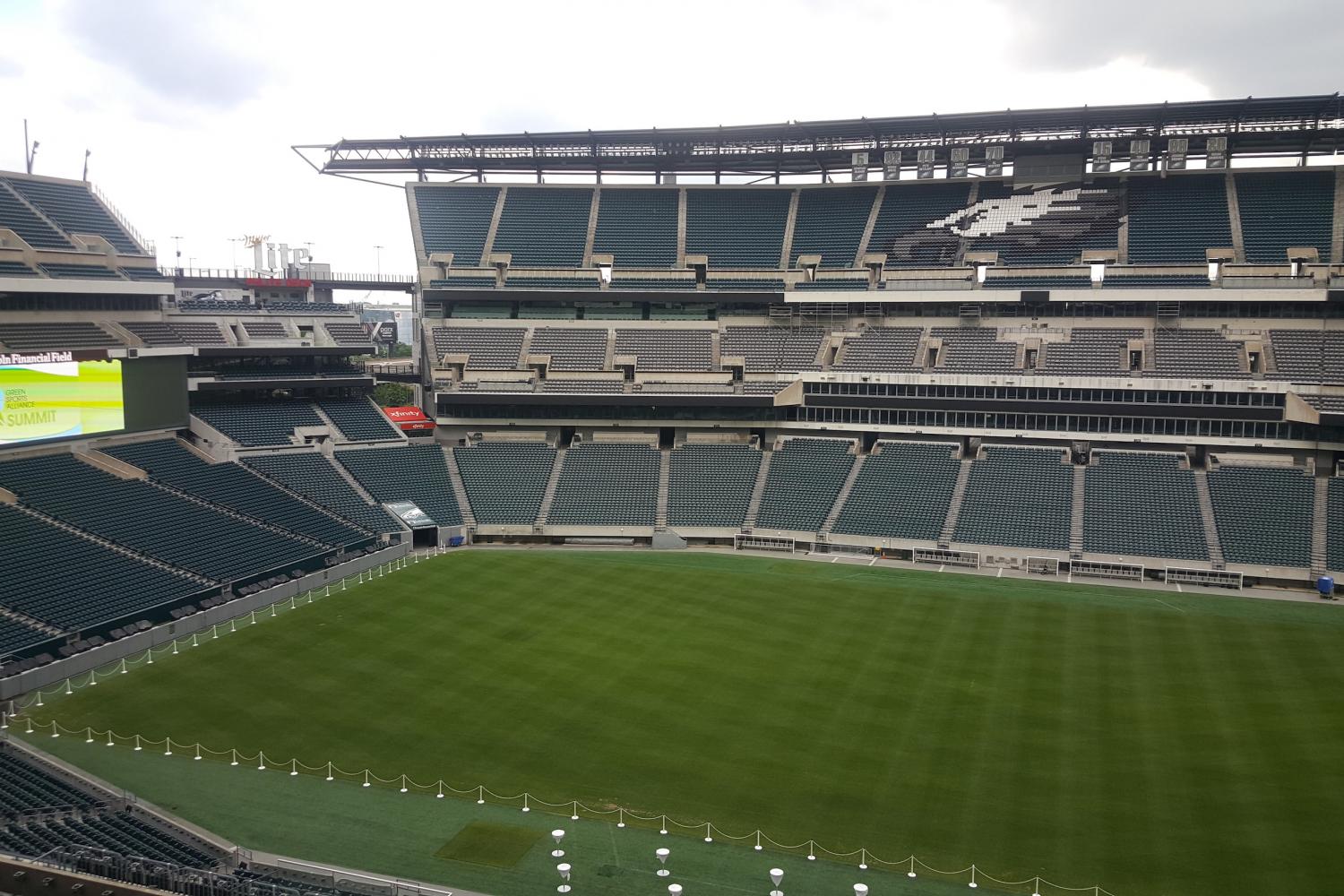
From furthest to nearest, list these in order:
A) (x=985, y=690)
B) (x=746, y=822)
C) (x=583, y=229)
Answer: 1. (x=583, y=229)
2. (x=985, y=690)
3. (x=746, y=822)

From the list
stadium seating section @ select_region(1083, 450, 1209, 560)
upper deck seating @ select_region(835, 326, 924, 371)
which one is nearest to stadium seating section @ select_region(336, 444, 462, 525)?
upper deck seating @ select_region(835, 326, 924, 371)

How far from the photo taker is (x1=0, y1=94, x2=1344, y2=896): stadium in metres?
23.7

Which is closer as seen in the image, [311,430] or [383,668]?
[383,668]

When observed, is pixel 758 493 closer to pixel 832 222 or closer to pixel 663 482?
pixel 663 482

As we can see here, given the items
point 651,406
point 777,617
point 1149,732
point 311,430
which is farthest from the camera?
point 651,406

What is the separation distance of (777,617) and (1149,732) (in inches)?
603

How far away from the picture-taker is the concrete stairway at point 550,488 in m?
56.1

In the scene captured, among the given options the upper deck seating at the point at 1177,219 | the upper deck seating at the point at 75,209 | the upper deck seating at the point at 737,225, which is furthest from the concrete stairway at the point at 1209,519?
the upper deck seating at the point at 75,209

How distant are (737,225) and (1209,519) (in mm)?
36076

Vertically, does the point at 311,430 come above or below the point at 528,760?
above

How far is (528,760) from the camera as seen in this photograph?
27141mm

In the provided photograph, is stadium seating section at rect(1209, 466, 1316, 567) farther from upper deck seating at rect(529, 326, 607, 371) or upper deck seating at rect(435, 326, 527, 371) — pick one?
upper deck seating at rect(435, 326, 527, 371)

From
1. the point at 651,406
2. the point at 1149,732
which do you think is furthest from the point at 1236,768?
the point at 651,406

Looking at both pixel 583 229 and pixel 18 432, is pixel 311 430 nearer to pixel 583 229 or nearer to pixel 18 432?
pixel 18 432
